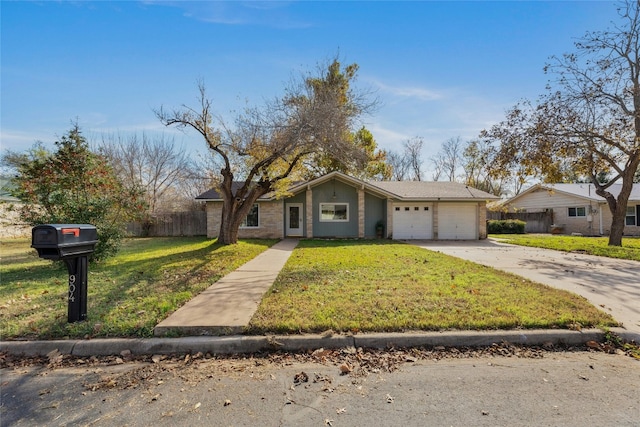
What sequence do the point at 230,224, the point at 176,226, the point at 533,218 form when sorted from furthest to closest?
the point at 533,218, the point at 176,226, the point at 230,224

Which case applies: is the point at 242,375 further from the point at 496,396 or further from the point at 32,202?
the point at 32,202

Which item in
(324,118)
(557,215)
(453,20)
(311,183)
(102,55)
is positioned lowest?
(557,215)

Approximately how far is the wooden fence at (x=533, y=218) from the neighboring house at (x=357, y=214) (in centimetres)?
1082

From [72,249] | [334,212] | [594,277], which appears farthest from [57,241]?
[334,212]

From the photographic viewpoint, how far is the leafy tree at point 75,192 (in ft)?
25.0

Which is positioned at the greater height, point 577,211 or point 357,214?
point 577,211

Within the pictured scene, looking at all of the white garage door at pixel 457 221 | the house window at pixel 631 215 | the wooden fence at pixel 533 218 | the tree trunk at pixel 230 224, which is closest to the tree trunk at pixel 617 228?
the white garage door at pixel 457 221

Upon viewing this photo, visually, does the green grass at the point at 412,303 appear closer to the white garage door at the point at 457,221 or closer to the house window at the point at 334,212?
the house window at the point at 334,212

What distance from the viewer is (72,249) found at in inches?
150

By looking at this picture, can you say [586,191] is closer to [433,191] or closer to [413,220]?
[433,191]

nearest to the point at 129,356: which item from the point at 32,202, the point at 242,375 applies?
the point at 242,375

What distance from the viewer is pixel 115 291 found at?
18.5ft

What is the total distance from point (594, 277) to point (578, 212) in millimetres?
20432

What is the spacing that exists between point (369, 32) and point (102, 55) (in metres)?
7.92
